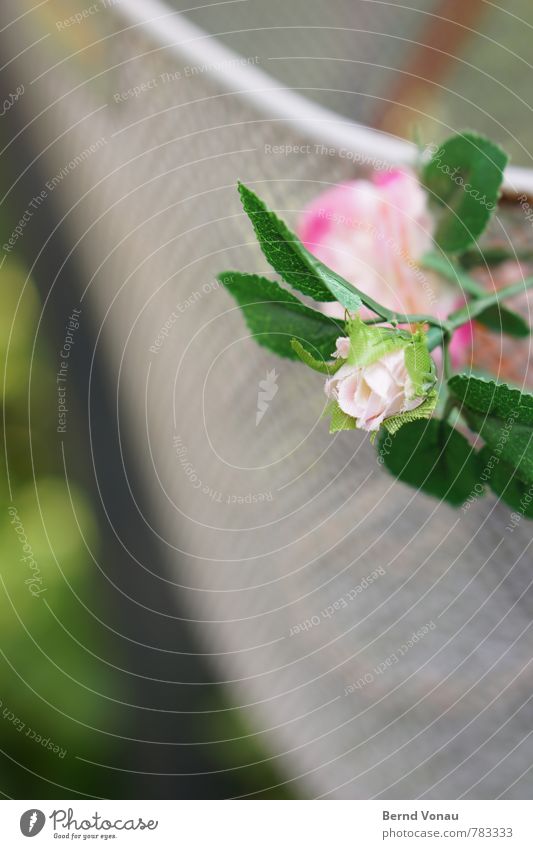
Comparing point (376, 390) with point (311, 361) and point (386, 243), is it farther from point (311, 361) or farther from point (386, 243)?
point (386, 243)

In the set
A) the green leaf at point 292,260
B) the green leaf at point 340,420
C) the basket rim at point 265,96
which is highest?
the basket rim at point 265,96

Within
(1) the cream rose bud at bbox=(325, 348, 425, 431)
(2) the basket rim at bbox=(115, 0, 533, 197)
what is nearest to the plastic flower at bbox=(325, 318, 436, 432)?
(1) the cream rose bud at bbox=(325, 348, 425, 431)

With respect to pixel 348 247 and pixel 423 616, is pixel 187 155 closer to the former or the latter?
pixel 348 247

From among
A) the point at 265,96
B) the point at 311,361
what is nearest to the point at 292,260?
the point at 311,361

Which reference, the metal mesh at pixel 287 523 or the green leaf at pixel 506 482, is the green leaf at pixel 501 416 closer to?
the green leaf at pixel 506 482

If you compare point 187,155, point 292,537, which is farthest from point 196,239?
point 292,537

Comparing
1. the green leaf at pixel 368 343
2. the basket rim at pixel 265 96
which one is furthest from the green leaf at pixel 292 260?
the basket rim at pixel 265 96
